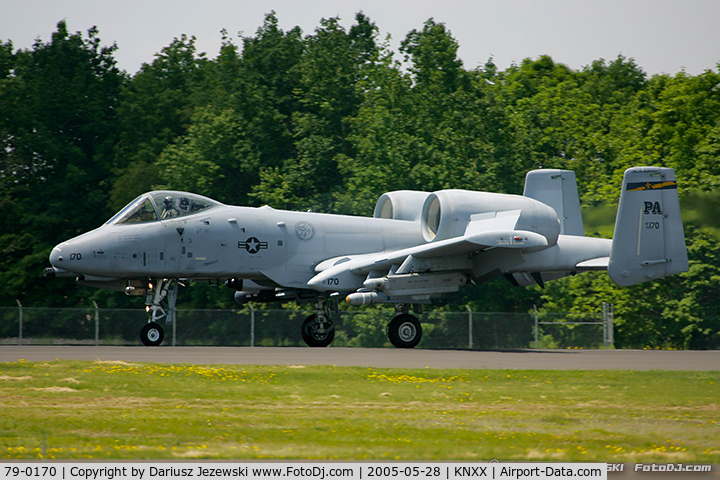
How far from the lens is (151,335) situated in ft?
72.3

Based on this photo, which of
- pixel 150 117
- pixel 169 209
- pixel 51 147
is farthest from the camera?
pixel 150 117

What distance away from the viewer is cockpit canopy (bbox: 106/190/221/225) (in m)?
22.0

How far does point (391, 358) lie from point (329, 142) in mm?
26952

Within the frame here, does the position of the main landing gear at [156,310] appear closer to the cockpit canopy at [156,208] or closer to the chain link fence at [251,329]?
the cockpit canopy at [156,208]

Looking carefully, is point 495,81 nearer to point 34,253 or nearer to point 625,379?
point 34,253

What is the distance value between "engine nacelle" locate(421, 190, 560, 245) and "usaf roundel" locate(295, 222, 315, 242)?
11.1ft

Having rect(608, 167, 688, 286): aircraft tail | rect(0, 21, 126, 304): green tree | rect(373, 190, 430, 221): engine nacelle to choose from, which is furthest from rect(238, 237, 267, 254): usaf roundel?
rect(0, 21, 126, 304): green tree

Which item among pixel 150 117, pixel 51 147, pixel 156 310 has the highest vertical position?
pixel 150 117

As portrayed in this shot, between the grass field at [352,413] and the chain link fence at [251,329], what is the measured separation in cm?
1187

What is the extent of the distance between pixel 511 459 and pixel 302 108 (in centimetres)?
4167

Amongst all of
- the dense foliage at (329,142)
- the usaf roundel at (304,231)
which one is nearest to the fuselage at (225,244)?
the usaf roundel at (304,231)

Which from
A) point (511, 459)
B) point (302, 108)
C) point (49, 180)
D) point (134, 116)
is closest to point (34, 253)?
point (49, 180)

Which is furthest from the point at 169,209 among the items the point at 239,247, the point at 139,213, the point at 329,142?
the point at 329,142

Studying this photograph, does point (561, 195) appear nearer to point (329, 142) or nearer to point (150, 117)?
point (329, 142)
